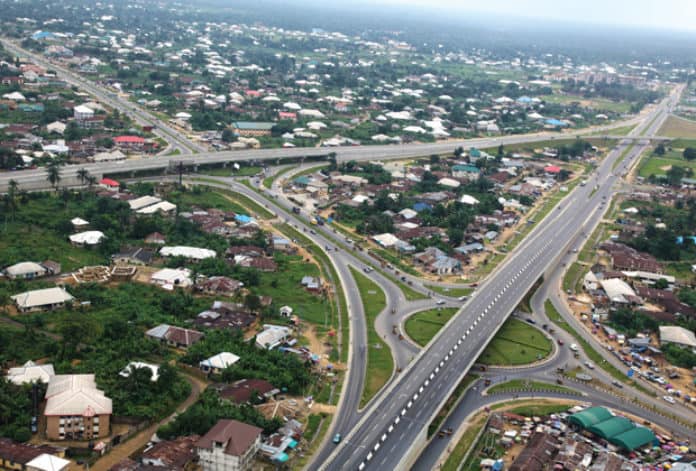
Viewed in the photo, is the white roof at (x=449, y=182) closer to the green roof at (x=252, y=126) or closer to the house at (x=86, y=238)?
the green roof at (x=252, y=126)

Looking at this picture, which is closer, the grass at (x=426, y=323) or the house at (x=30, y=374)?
the house at (x=30, y=374)

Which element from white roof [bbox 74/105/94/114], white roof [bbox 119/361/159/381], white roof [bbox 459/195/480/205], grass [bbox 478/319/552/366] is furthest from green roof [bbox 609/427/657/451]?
white roof [bbox 74/105/94/114]

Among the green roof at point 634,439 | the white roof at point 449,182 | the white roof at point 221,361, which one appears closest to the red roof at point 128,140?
the white roof at point 449,182

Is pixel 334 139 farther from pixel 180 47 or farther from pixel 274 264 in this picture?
pixel 180 47

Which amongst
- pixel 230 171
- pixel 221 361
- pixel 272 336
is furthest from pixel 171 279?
pixel 230 171

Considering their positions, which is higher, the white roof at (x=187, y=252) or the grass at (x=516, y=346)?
the white roof at (x=187, y=252)

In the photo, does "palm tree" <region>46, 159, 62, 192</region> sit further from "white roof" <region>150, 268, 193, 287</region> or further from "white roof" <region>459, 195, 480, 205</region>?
"white roof" <region>459, 195, 480, 205</region>
